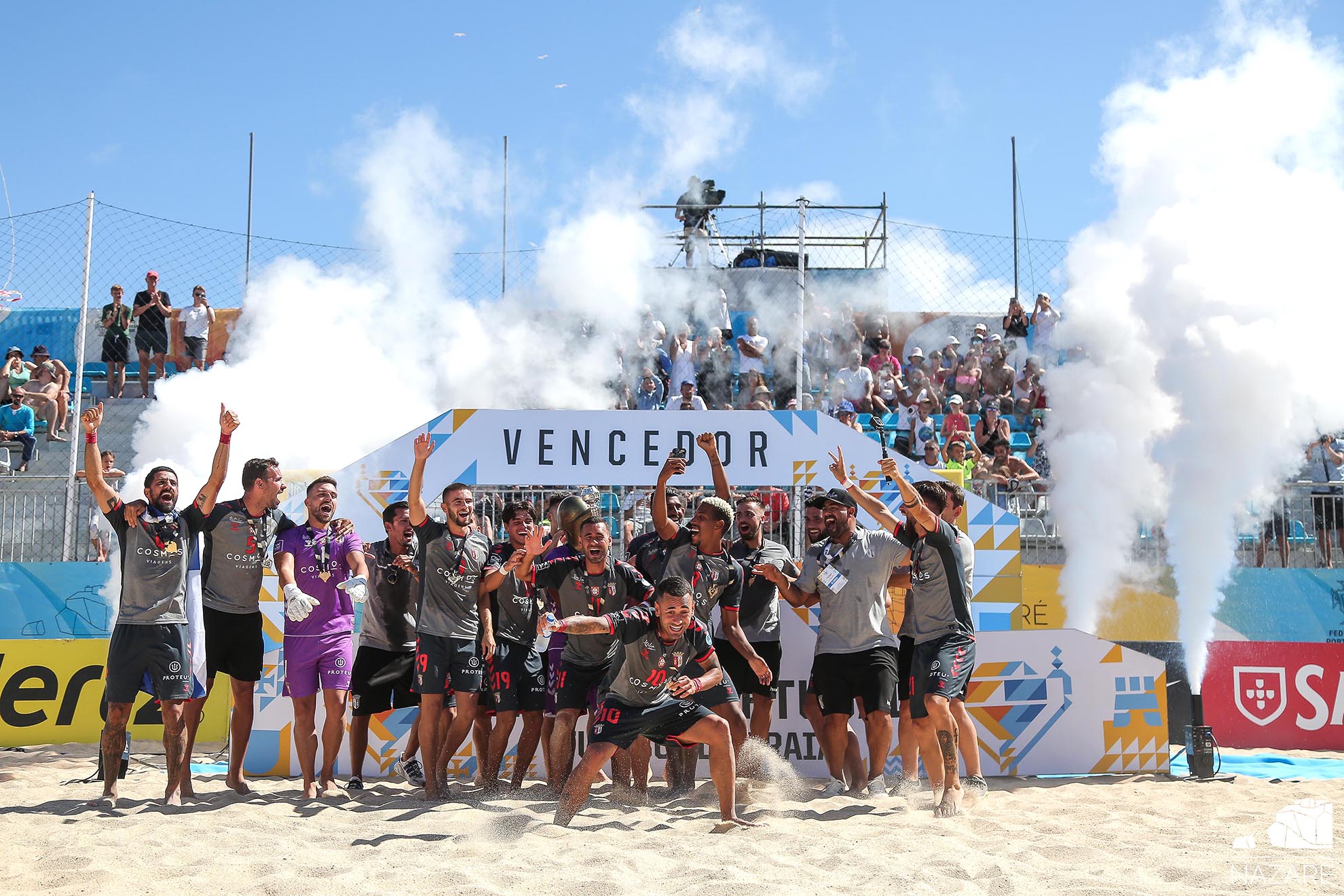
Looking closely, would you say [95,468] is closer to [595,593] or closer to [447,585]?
[447,585]

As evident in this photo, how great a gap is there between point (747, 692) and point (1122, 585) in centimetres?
476

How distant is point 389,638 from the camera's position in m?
6.06

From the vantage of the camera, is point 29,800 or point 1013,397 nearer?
point 29,800

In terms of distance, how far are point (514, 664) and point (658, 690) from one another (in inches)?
41.6

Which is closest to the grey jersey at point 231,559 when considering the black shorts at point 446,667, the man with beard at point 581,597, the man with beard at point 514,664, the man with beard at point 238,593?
the man with beard at point 238,593

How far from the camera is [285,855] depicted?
175 inches

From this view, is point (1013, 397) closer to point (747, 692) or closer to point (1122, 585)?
point (1122, 585)

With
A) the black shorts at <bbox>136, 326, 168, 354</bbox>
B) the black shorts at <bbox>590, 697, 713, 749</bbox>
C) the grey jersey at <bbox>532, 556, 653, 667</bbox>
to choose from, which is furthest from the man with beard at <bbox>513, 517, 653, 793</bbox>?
the black shorts at <bbox>136, 326, 168, 354</bbox>

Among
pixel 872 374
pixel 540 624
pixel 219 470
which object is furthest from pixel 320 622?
pixel 872 374

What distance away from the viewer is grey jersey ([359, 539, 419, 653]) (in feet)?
19.9

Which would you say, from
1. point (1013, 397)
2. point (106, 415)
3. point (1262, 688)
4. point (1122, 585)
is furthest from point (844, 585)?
point (106, 415)

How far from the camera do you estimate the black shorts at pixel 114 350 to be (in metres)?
12.7

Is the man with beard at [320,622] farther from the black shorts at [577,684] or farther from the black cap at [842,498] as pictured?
the black cap at [842,498]

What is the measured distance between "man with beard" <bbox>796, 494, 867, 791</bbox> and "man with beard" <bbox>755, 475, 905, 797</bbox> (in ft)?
0.12
